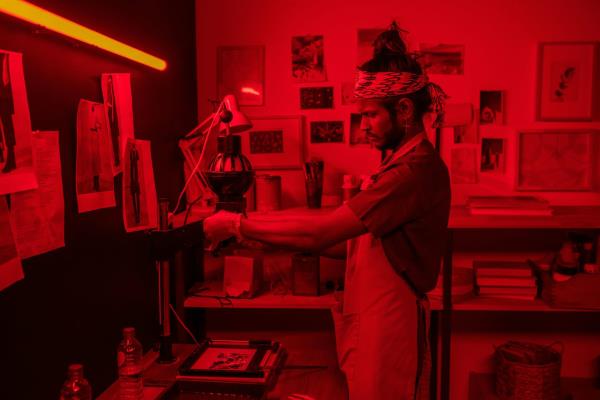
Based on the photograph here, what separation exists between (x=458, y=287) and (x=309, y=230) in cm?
110

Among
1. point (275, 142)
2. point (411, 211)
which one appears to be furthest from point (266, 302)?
point (411, 211)

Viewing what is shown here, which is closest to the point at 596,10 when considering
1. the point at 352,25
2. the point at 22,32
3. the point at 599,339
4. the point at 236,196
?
the point at 352,25

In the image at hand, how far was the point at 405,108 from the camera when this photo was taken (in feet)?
5.01

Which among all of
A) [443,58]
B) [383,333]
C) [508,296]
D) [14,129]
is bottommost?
[508,296]

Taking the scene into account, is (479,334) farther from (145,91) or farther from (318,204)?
(145,91)

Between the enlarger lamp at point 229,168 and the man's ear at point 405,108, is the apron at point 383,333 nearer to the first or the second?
the man's ear at point 405,108

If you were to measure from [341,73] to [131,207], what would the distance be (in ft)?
4.20

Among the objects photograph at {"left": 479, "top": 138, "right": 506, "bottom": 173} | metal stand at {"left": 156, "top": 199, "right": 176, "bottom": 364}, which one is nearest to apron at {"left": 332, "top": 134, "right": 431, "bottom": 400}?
metal stand at {"left": 156, "top": 199, "right": 176, "bottom": 364}

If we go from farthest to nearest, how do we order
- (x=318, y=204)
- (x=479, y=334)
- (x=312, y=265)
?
1. (x=479, y=334)
2. (x=318, y=204)
3. (x=312, y=265)

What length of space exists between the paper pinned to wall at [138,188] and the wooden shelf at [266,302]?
50cm

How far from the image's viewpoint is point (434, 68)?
2.51 m

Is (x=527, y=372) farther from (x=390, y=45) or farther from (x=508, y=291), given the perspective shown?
(x=390, y=45)

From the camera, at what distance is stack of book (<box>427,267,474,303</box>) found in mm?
2279

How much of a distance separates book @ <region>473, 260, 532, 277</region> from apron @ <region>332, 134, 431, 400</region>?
35.8 inches
